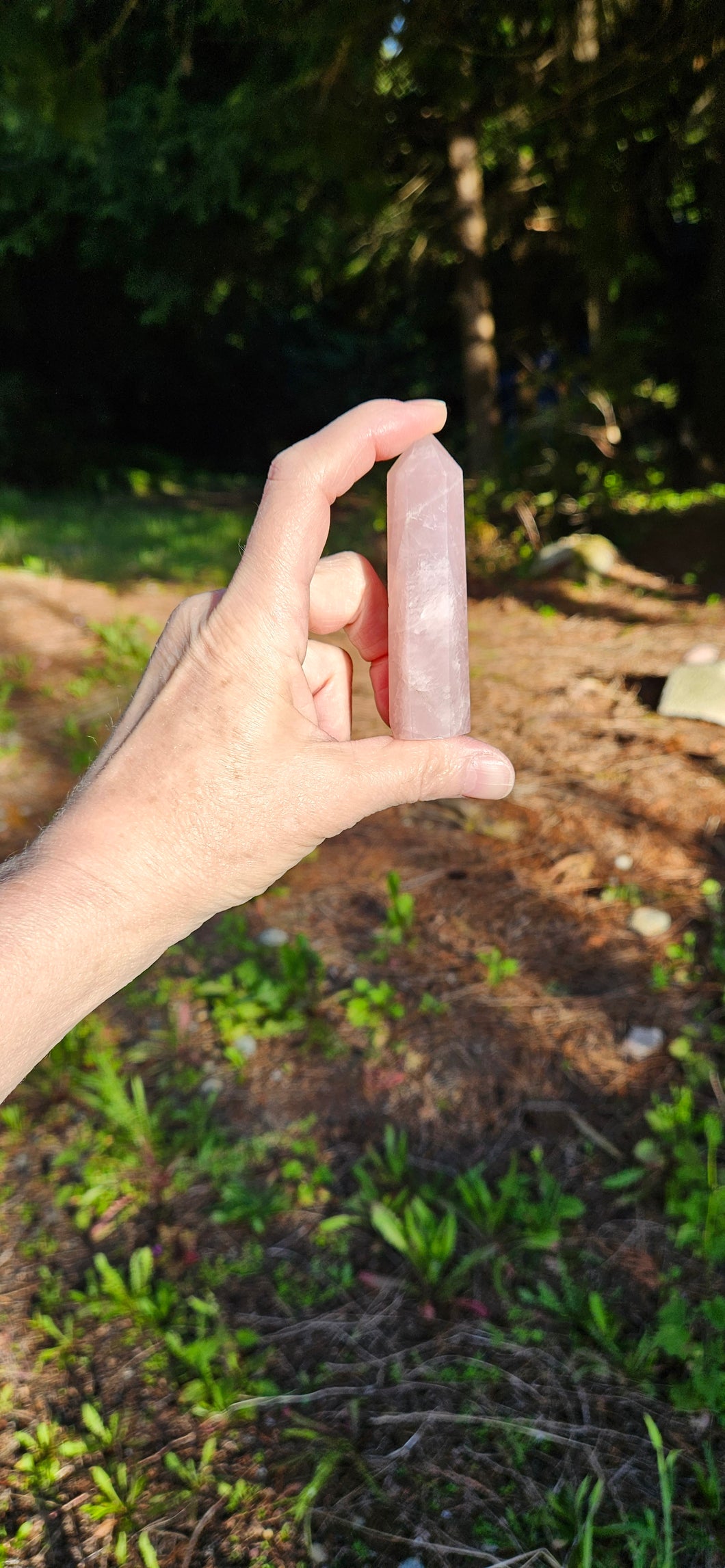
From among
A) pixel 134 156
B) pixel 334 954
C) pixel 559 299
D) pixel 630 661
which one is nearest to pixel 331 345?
pixel 559 299

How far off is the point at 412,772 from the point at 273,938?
1.55 m

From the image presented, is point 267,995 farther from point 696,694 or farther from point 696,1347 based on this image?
point 696,694

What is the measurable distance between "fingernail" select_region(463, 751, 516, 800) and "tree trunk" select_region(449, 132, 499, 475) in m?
7.26

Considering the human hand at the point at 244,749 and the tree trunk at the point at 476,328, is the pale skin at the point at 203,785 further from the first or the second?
the tree trunk at the point at 476,328

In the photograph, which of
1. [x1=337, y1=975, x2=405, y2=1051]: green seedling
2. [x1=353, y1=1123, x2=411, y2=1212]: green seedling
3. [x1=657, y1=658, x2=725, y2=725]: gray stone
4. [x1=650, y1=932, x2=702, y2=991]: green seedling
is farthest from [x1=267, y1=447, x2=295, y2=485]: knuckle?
[x1=657, y1=658, x2=725, y2=725]: gray stone

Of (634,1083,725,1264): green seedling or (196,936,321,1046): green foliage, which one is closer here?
(634,1083,725,1264): green seedling

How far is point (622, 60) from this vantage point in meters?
5.60

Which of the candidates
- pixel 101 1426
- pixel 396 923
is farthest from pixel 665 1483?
pixel 396 923

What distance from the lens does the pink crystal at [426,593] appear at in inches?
61.0

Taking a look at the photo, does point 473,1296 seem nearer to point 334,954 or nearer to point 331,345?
point 334,954

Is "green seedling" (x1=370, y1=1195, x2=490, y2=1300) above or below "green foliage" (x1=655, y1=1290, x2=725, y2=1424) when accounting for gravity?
above

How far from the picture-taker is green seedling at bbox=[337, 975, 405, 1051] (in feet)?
8.59

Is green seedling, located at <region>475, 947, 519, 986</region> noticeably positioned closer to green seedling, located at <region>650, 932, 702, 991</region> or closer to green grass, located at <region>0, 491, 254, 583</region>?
green seedling, located at <region>650, 932, 702, 991</region>

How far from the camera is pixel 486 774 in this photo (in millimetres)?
1616
